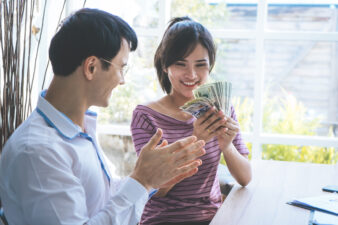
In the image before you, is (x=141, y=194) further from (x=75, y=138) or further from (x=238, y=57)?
(x=238, y=57)

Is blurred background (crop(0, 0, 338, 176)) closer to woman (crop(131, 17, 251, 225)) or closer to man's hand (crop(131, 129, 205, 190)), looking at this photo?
woman (crop(131, 17, 251, 225))

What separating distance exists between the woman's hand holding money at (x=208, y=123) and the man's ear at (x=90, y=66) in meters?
0.67

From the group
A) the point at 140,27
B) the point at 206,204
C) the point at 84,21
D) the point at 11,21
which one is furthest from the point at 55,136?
the point at 140,27

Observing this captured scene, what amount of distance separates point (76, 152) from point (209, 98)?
709 mm

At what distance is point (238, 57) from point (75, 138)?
256 centimetres

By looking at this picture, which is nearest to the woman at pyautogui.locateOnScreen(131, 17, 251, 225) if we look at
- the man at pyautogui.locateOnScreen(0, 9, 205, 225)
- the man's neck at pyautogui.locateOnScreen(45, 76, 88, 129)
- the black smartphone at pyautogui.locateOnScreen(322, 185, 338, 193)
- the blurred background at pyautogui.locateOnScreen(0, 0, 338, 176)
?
the black smartphone at pyautogui.locateOnScreen(322, 185, 338, 193)

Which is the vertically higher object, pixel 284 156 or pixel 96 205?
pixel 96 205

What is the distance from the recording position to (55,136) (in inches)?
49.3

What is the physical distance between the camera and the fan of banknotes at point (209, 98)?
69.7 inches

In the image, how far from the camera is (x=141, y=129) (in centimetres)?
200

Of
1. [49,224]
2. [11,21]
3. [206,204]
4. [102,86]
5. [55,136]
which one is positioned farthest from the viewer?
[11,21]

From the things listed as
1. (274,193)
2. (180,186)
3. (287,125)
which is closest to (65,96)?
(180,186)

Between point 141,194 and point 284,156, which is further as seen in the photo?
point 284,156

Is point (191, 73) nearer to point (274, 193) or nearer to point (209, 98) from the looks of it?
point (209, 98)
